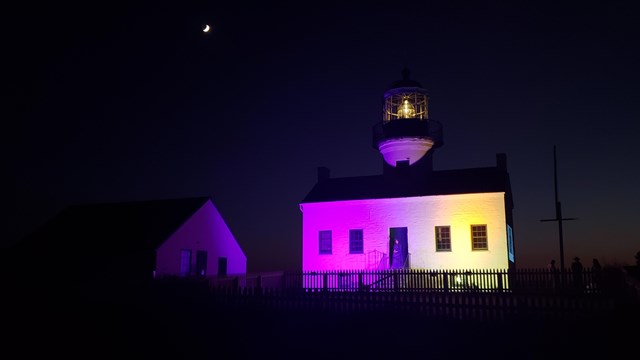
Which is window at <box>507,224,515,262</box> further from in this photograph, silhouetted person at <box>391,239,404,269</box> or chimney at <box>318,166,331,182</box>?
chimney at <box>318,166,331,182</box>

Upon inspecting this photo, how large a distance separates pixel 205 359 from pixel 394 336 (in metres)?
4.34

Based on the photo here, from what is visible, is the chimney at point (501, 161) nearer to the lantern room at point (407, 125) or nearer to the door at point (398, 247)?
the lantern room at point (407, 125)

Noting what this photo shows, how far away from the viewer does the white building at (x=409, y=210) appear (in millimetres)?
26812

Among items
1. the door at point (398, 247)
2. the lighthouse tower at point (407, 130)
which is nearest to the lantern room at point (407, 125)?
the lighthouse tower at point (407, 130)

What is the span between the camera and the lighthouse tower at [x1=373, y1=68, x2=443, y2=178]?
31.1 meters

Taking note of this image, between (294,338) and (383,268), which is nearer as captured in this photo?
(294,338)

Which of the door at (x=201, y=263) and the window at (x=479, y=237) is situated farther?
the door at (x=201, y=263)

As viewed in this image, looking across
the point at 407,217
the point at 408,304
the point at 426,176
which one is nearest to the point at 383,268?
the point at 407,217

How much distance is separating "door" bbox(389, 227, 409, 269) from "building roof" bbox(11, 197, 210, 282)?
33.7 ft

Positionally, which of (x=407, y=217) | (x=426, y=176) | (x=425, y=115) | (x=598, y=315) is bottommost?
(x=598, y=315)

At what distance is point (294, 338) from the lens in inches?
515

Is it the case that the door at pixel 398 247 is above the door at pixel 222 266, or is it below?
above

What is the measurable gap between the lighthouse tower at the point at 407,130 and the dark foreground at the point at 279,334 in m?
18.3

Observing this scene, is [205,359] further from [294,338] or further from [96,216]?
[96,216]
